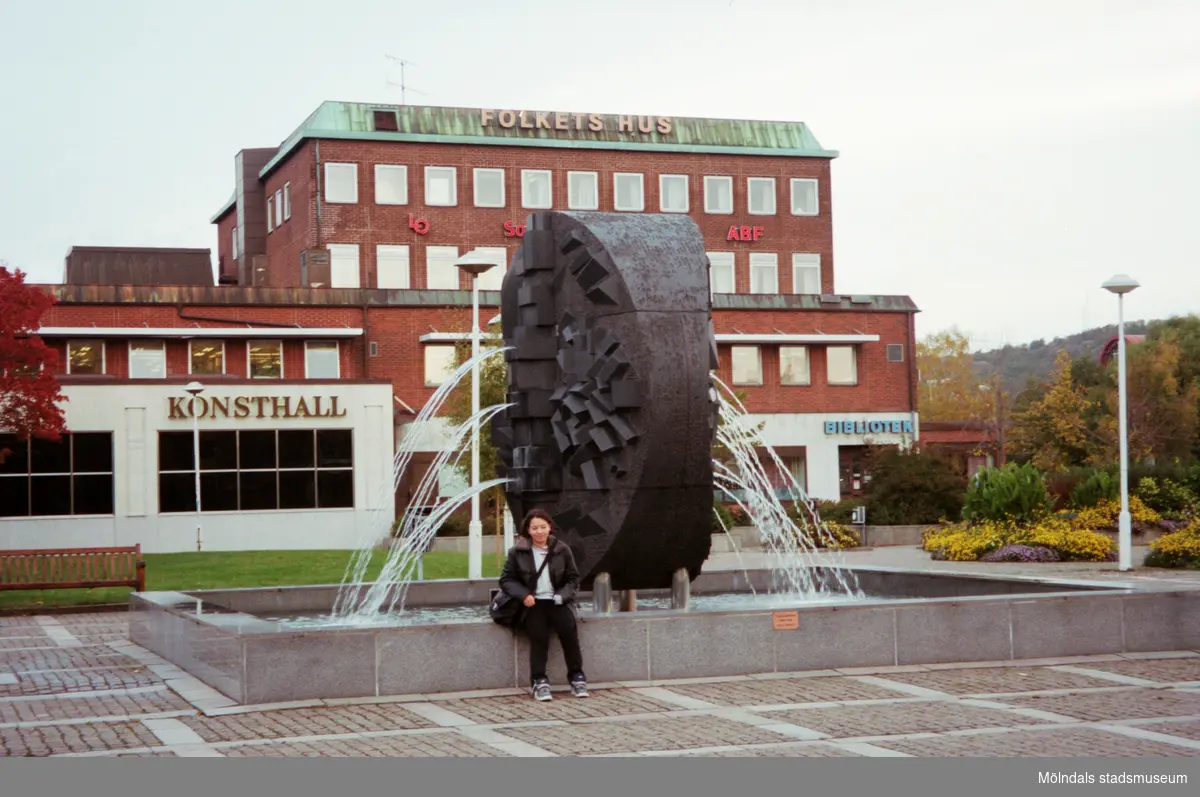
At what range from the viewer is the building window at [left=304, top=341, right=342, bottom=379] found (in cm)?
5372

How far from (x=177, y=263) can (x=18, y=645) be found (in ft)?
145

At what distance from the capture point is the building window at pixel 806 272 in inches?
2714

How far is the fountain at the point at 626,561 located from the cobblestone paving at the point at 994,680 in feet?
1.57

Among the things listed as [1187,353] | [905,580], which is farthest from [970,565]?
[1187,353]

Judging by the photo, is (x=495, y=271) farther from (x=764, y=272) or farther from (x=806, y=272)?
(x=806, y=272)

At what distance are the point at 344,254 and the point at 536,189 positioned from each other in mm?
8538

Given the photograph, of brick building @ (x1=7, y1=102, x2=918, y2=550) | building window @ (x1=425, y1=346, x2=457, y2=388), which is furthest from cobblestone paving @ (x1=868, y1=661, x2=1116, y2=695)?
building window @ (x1=425, y1=346, x2=457, y2=388)

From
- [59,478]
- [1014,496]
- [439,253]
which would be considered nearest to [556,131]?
[439,253]

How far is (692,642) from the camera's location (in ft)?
46.6

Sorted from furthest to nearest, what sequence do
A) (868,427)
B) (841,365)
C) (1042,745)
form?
(868,427) → (841,365) → (1042,745)

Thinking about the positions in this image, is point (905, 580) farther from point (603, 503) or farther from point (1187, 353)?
point (1187, 353)

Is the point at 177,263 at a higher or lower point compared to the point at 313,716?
higher

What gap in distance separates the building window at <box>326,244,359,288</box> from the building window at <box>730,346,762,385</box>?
1516 cm

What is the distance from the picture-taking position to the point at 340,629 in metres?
13.5
